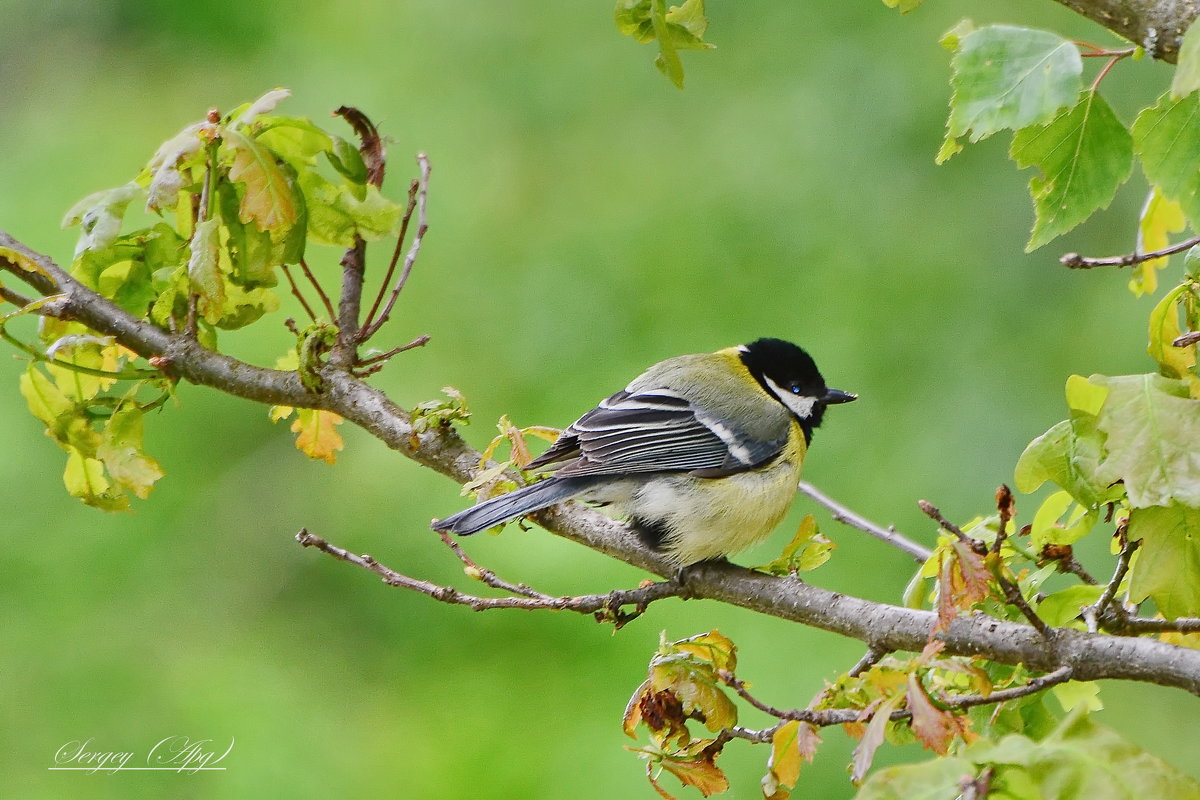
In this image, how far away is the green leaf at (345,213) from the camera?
6.73 feet

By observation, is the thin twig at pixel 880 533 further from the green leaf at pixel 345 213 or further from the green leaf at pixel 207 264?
the green leaf at pixel 207 264

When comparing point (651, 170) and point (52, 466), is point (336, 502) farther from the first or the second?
point (651, 170)

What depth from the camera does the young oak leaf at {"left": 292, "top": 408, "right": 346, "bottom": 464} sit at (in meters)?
2.15

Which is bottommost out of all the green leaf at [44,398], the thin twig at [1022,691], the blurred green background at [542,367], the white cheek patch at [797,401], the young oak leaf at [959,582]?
the thin twig at [1022,691]

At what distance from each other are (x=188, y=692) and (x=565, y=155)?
97.6 inches

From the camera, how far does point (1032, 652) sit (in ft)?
4.71

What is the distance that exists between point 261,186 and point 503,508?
0.67 meters

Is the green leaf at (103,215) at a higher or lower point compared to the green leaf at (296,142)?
lower

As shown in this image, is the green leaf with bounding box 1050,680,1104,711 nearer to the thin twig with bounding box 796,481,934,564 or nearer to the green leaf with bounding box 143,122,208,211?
the thin twig with bounding box 796,481,934,564

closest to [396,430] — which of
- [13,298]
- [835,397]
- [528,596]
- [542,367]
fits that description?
[528,596]

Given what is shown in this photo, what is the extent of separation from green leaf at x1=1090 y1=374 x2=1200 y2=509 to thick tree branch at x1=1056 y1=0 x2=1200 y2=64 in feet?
1.21

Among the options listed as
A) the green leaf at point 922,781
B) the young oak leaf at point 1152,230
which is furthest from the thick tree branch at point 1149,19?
the green leaf at point 922,781

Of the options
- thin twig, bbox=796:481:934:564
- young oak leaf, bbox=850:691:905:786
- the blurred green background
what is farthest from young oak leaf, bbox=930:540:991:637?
the blurred green background

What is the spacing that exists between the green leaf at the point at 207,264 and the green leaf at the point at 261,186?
6cm
